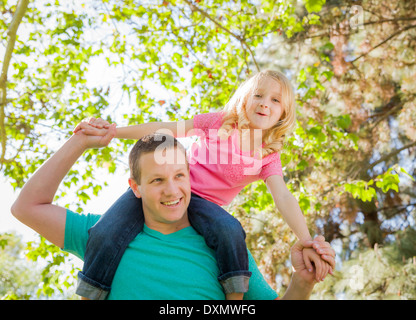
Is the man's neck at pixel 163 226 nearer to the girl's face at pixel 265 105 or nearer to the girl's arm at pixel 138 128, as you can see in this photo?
the girl's arm at pixel 138 128

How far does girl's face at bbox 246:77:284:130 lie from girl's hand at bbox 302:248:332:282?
915 mm

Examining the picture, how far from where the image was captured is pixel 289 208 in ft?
6.95

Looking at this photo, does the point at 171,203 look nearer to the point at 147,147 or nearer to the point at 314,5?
the point at 147,147

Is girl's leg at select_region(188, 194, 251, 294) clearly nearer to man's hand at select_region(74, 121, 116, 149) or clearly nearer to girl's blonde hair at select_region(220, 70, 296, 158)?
man's hand at select_region(74, 121, 116, 149)

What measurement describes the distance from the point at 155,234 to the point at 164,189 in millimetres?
203

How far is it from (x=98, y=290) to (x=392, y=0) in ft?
27.0

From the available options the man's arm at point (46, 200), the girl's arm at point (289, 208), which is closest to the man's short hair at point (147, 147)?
the man's arm at point (46, 200)

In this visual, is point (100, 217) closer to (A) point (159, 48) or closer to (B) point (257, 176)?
(B) point (257, 176)

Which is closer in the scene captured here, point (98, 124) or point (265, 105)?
point (98, 124)

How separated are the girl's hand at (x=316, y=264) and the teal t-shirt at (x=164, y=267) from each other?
0.25m

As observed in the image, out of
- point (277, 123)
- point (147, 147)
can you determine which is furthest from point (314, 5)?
point (147, 147)

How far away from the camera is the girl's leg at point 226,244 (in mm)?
1723

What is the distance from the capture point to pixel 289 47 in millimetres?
9977
